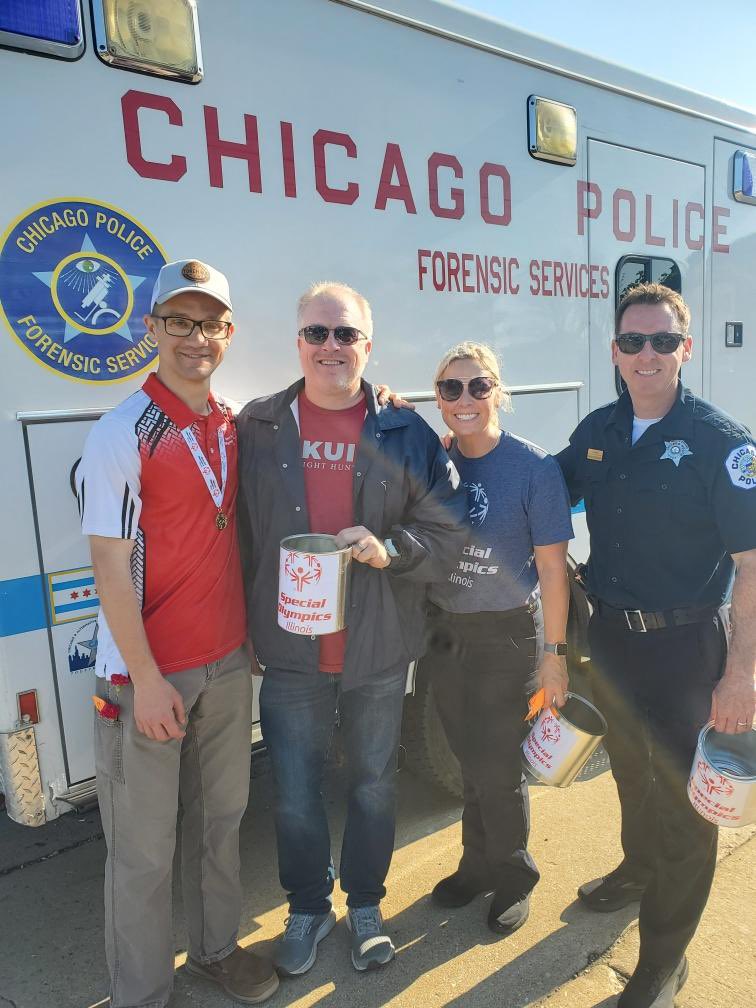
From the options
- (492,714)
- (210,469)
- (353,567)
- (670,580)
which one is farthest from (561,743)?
(210,469)

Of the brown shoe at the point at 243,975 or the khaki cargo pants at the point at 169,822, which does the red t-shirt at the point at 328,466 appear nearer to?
the khaki cargo pants at the point at 169,822

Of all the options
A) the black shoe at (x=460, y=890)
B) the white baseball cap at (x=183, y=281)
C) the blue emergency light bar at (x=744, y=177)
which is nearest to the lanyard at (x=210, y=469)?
the white baseball cap at (x=183, y=281)

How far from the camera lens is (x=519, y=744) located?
2480mm

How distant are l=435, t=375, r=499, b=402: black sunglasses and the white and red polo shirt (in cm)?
64

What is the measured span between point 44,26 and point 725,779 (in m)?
2.64

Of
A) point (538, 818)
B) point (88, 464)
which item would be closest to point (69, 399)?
point (88, 464)

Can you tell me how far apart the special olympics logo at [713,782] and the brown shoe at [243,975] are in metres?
1.39

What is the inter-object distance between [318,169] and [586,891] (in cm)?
261

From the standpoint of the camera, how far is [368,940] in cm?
242

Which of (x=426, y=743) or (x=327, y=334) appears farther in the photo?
(x=426, y=743)

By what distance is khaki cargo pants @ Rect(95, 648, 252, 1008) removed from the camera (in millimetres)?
2049

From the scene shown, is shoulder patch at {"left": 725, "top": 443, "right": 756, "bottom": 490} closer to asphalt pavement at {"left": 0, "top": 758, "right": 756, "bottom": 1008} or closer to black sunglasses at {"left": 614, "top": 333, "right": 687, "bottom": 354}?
black sunglasses at {"left": 614, "top": 333, "right": 687, "bottom": 354}

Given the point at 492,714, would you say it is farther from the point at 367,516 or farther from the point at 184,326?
the point at 184,326

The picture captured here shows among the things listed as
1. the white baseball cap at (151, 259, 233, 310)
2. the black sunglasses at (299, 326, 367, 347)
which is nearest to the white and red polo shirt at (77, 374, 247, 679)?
the white baseball cap at (151, 259, 233, 310)
